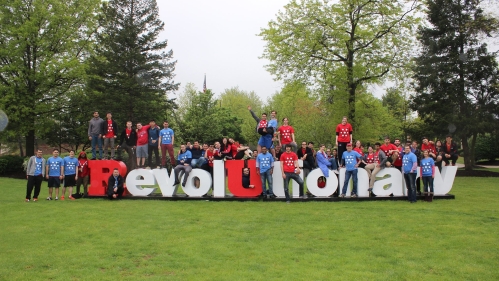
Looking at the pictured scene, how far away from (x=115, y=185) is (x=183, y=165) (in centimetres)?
259

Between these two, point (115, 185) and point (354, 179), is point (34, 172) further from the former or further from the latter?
point (354, 179)

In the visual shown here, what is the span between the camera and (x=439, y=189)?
1425 centimetres

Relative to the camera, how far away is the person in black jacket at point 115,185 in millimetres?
14664

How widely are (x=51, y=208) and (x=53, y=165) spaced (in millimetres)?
2437

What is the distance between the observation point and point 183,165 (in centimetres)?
1462

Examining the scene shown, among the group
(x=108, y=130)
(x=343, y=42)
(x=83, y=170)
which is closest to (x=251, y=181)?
(x=108, y=130)

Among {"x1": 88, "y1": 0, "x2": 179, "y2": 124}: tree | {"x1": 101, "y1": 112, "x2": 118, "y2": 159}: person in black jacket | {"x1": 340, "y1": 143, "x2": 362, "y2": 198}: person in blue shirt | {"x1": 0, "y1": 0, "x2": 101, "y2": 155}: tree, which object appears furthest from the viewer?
{"x1": 88, "y1": 0, "x2": 179, "y2": 124}: tree

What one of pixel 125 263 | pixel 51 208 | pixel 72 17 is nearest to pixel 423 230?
pixel 125 263

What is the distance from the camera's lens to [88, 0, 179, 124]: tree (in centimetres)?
3281

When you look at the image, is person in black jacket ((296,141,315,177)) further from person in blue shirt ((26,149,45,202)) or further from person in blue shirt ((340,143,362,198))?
person in blue shirt ((26,149,45,202))

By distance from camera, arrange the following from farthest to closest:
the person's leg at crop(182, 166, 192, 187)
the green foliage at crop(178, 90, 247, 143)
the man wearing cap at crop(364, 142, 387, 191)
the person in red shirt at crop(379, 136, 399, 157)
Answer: the green foliage at crop(178, 90, 247, 143), the person in red shirt at crop(379, 136, 399, 157), the person's leg at crop(182, 166, 192, 187), the man wearing cap at crop(364, 142, 387, 191)

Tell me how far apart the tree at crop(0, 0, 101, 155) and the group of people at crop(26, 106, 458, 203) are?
55.0 feet

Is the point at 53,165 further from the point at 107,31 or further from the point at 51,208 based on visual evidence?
the point at 107,31

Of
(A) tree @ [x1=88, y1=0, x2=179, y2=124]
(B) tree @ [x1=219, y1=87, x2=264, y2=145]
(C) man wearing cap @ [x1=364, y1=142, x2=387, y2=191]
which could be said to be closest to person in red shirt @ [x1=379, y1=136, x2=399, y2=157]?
(C) man wearing cap @ [x1=364, y1=142, x2=387, y2=191]
